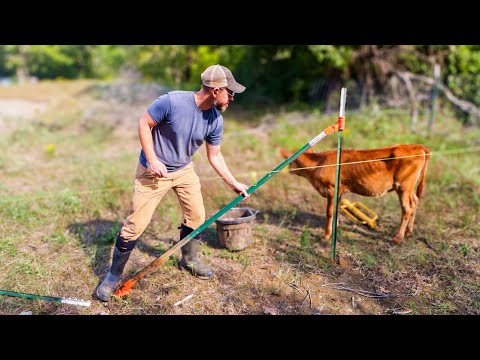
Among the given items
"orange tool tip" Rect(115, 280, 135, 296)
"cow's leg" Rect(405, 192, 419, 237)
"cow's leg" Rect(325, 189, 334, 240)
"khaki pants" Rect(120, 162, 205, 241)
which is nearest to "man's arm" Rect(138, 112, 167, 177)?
"khaki pants" Rect(120, 162, 205, 241)

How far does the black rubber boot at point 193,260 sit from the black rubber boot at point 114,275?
2.12 ft

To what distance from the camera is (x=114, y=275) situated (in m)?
4.50

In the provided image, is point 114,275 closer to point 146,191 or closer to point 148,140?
point 146,191

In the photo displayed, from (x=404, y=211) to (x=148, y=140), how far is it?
3.55 meters

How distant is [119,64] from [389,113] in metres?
29.9

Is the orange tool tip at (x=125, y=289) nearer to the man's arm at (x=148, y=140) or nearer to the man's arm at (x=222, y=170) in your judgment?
the man's arm at (x=148, y=140)

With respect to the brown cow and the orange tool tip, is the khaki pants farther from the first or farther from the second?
the brown cow

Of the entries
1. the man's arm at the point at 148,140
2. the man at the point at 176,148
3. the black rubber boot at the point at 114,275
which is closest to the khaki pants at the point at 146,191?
the man at the point at 176,148

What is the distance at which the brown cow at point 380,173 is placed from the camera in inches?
215

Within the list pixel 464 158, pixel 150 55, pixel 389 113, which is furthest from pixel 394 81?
pixel 150 55

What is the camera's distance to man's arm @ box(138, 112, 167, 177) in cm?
393

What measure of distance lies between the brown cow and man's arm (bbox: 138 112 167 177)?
8.01 ft

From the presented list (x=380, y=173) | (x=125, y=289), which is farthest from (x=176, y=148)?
(x=380, y=173)

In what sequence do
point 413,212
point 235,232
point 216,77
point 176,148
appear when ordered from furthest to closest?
point 413,212 < point 235,232 < point 176,148 < point 216,77
